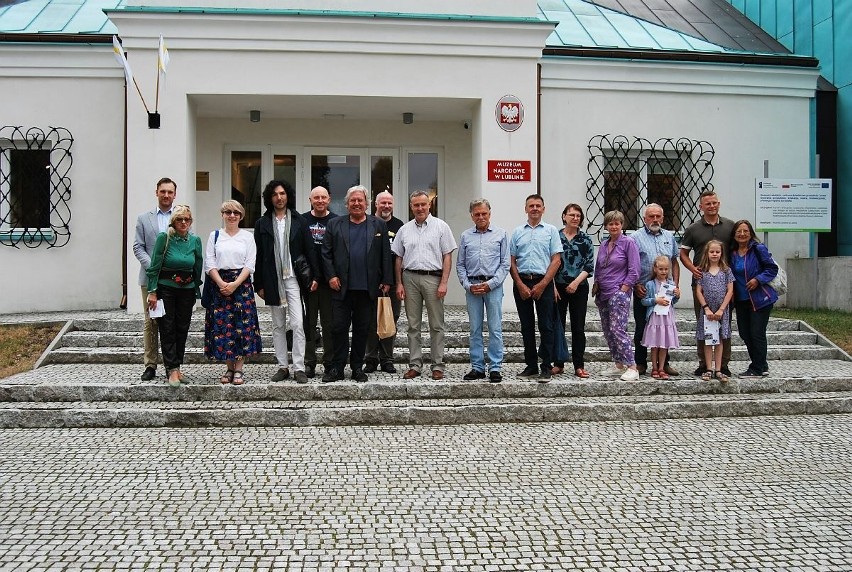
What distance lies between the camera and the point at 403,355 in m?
8.28

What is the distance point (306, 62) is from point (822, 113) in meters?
9.45

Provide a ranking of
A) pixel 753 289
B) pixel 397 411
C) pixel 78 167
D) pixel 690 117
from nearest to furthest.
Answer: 1. pixel 397 411
2. pixel 753 289
3. pixel 78 167
4. pixel 690 117

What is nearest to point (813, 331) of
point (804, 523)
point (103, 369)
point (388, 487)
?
point (804, 523)

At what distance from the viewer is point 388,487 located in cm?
459

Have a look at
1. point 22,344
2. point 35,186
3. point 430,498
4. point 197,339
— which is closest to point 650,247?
point 430,498

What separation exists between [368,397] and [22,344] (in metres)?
4.70

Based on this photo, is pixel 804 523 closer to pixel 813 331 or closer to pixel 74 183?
pixel 813 331

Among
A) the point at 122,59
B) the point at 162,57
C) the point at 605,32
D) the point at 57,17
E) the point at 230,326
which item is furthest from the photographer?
the point at 605,32

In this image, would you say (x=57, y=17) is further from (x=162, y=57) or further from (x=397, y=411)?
(x=397, y=411)

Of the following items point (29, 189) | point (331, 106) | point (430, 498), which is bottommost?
point (430, 498)

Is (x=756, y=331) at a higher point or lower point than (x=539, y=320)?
lower

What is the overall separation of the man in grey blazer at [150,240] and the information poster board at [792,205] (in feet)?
27.8

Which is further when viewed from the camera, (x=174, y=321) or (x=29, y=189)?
(x=29, y=189)

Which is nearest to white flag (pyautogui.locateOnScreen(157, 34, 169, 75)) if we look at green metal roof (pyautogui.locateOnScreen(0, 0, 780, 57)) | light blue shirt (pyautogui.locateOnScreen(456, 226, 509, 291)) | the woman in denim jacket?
green metal roof (pyautogui.locateOnScreen(0, 0, 780, 57))
